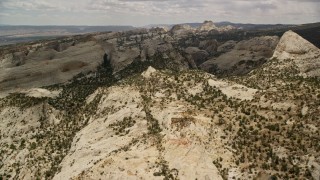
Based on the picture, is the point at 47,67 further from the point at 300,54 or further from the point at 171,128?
the point at 300,54

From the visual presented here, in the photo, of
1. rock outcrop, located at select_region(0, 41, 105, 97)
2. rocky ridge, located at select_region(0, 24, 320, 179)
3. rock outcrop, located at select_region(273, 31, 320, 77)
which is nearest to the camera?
rocky ridge, located at select_region(0, 24, 320, 179)

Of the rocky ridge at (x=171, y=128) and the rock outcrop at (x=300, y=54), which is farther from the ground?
the rock outcrop at (x=300, y=54)

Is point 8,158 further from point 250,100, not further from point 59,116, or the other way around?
point 250,100

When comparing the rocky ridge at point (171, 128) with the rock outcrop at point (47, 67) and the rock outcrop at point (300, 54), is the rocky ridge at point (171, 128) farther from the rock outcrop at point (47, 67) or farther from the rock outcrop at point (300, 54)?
the rock outcrop at point (47, 67)

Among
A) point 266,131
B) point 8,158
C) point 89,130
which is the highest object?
point 266,131

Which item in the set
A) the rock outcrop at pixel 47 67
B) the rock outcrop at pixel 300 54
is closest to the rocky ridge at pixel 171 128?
the rock outcrop at pixel 300 54

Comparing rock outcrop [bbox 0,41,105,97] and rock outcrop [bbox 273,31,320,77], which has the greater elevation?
rock outcrop [bbox 273,31,320,77]

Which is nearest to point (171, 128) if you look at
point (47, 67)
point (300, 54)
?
point (300, 54)

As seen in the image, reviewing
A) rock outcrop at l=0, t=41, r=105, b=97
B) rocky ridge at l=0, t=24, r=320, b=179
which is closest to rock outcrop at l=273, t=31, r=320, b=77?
rocky ridge at l=0, t=24, r=320, b=179

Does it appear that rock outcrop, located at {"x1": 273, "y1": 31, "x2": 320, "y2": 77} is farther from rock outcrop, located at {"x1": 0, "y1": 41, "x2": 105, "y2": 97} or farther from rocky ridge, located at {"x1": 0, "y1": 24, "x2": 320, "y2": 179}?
rock outcrop, located at {"x1": 0, "y1": 41, "x2": 105, "y2": 97}

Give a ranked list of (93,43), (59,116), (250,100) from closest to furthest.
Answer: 1. (250,100)
2. (59,116)
3. (93,43)

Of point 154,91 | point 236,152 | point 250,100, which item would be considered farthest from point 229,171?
point 154,91
